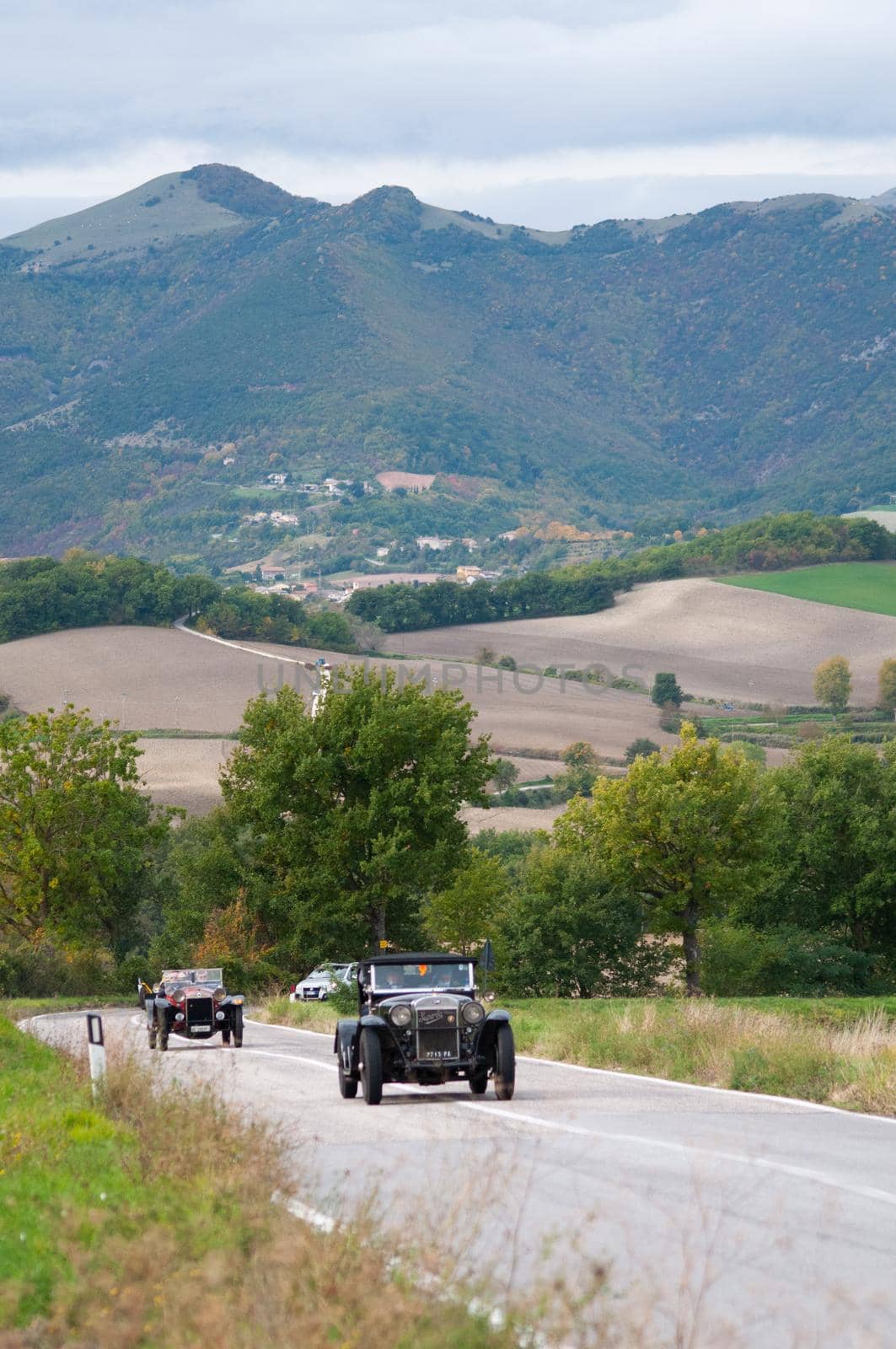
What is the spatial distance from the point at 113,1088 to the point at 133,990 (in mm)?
42435

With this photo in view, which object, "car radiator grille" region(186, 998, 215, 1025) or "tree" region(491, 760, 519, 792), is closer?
"car radiator grille" region(186, 998, 215, 1025)

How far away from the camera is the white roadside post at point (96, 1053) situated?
14.2 metres

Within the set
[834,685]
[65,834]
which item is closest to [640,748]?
[834,685]

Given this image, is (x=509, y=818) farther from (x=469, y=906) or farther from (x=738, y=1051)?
(x=738, y=1051)

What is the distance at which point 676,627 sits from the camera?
18562 cm

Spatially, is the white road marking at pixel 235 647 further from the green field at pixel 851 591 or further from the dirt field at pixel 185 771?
the green field at pixel 851 591

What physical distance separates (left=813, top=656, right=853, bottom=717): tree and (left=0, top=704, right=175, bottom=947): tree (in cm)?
10090

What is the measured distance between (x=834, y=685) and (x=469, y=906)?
107666 millimetres

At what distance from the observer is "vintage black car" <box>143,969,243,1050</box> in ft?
89.0

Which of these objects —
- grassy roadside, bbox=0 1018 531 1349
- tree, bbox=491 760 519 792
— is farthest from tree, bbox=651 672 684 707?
grassy roadside, bbox=0 1018 531 1349

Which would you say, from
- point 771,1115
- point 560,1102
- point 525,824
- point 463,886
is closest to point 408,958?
point 560,1102

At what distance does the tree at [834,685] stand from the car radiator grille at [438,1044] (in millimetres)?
137146

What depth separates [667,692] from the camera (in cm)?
15300

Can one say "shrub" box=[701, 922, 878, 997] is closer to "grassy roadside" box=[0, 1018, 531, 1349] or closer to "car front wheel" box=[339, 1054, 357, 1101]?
"car front wheel" box=[339, 1054, 357, 1101]
